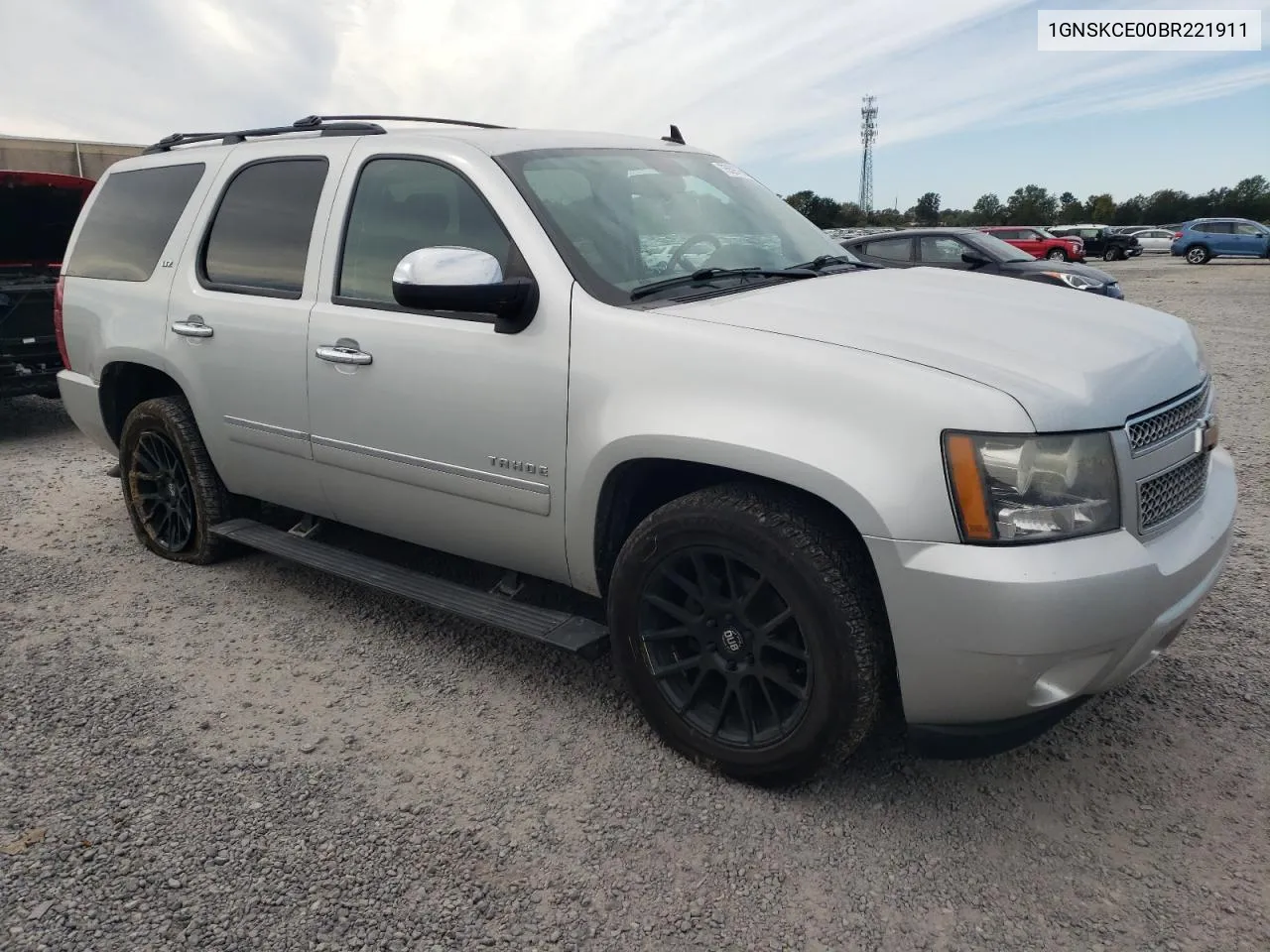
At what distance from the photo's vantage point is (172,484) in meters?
4.51

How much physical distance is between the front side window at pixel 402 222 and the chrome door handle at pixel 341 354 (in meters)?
0.19

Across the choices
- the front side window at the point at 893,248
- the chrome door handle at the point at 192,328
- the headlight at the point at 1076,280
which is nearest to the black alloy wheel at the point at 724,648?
the chrome door handle at the point at 192,328

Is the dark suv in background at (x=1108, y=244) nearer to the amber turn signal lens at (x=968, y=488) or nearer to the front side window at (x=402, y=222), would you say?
the front side window at (x=402, y=222)

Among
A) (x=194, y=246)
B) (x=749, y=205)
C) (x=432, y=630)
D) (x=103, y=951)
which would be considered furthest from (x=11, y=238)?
(x=103, y=951)

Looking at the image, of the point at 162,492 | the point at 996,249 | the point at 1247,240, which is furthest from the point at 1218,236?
the point at 162,492

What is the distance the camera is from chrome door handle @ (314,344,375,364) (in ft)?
10.9

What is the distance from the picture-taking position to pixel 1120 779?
273 centimetres

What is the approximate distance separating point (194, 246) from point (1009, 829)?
12.5 ft

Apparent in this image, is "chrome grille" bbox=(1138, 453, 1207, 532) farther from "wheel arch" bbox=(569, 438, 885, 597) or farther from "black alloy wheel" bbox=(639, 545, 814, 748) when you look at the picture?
"black alloy wheel" bbox=(639, 545, 814, 748)

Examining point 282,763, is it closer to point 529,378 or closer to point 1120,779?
point 529,378

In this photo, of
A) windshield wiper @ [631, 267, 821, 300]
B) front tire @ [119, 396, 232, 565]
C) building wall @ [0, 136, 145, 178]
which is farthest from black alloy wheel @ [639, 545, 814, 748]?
building wall @ [0, 136, 145, 178]

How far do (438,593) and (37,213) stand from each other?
20.0 feet

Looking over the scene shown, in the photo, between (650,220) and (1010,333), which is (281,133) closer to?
(650,220)

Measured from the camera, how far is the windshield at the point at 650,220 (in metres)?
2.99
